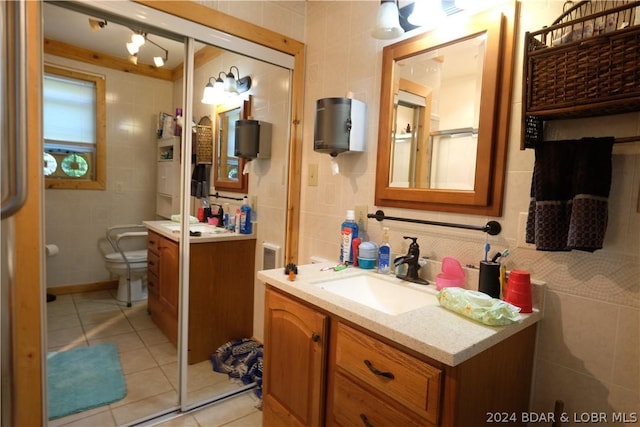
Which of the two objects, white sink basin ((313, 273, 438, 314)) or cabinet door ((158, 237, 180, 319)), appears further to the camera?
cabinet door ((158, 237, 180, 319))

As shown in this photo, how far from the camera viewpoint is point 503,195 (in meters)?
1.24

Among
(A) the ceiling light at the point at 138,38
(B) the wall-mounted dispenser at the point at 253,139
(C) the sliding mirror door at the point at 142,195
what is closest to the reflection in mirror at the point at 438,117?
(C) the sliding mirror door at the point at 142,195

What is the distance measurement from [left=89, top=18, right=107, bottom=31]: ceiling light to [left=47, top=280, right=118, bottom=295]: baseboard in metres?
1.17

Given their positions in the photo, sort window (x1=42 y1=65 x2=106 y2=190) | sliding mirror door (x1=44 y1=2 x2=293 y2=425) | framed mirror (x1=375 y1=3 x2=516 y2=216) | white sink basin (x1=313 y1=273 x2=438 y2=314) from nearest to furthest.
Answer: framed mirror (x1=375 y1=3 x2=516 y2=216), white sink basin (x1=313 y1=273 x2=438 y2=314), window (x1=42 y1=65 x2=106 y2=190), sliding mirror door (x1=44 y1=2 x2=293 y2=425)

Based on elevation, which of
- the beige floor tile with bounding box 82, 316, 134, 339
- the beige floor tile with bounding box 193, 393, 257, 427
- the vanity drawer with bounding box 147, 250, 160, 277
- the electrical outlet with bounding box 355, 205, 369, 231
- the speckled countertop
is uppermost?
the electrical outlet with bounding box 355, 205, 369, 231

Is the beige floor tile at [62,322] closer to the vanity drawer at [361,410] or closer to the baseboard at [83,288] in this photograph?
the baseboard at [83,288]

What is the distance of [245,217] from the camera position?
2281 mm

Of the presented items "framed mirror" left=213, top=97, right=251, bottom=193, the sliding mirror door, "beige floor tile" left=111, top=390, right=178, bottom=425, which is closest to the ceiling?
the sliding mirror door

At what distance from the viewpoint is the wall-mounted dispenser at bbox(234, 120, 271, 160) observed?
2.16 metres

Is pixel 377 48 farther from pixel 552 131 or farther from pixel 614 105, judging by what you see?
pixel 614 105

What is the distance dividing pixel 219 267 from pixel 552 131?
186 centimetres

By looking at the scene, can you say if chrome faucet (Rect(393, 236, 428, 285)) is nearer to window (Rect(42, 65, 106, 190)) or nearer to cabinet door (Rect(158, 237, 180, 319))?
cabinet door (Rect(158, 237, 180, 319))

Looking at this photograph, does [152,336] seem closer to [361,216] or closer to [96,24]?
[361,216]

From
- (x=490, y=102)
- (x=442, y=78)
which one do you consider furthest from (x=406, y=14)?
(x=490, y=102)
